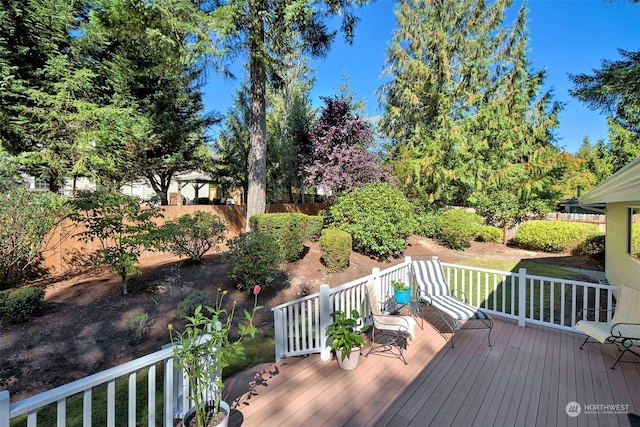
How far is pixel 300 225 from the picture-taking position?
25.9 ft

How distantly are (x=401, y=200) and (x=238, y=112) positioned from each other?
982 centimetres

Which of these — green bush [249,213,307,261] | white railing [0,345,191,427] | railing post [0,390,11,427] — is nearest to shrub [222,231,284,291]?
green bush [249,213,307,261]

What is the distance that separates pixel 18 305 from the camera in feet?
14.1

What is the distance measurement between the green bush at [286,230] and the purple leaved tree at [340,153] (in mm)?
4306

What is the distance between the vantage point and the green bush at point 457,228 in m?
11.5

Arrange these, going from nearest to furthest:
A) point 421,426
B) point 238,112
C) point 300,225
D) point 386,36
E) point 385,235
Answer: point 421,426, point 300,225, point 385,235, point 238,112, point 386,36

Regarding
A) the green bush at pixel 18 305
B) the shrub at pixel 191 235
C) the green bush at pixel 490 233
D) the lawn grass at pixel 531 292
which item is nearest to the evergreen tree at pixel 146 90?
the shrub at pixel 191 235

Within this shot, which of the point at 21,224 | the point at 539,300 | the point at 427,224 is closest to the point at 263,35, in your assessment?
the point at 21,224

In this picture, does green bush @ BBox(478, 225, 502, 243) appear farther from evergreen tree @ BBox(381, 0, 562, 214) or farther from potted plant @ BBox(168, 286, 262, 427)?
potted plant @ BBox(168, 286, 262, 427)

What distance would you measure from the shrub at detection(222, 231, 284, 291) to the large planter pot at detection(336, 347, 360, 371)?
2573mm

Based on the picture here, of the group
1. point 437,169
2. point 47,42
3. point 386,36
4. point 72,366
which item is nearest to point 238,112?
point 47,42

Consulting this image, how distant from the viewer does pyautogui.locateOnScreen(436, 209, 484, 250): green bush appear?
454 inches

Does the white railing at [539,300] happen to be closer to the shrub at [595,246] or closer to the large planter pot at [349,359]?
the large planter pot at [349,359]

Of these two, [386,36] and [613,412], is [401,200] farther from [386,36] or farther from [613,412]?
[386,36]
